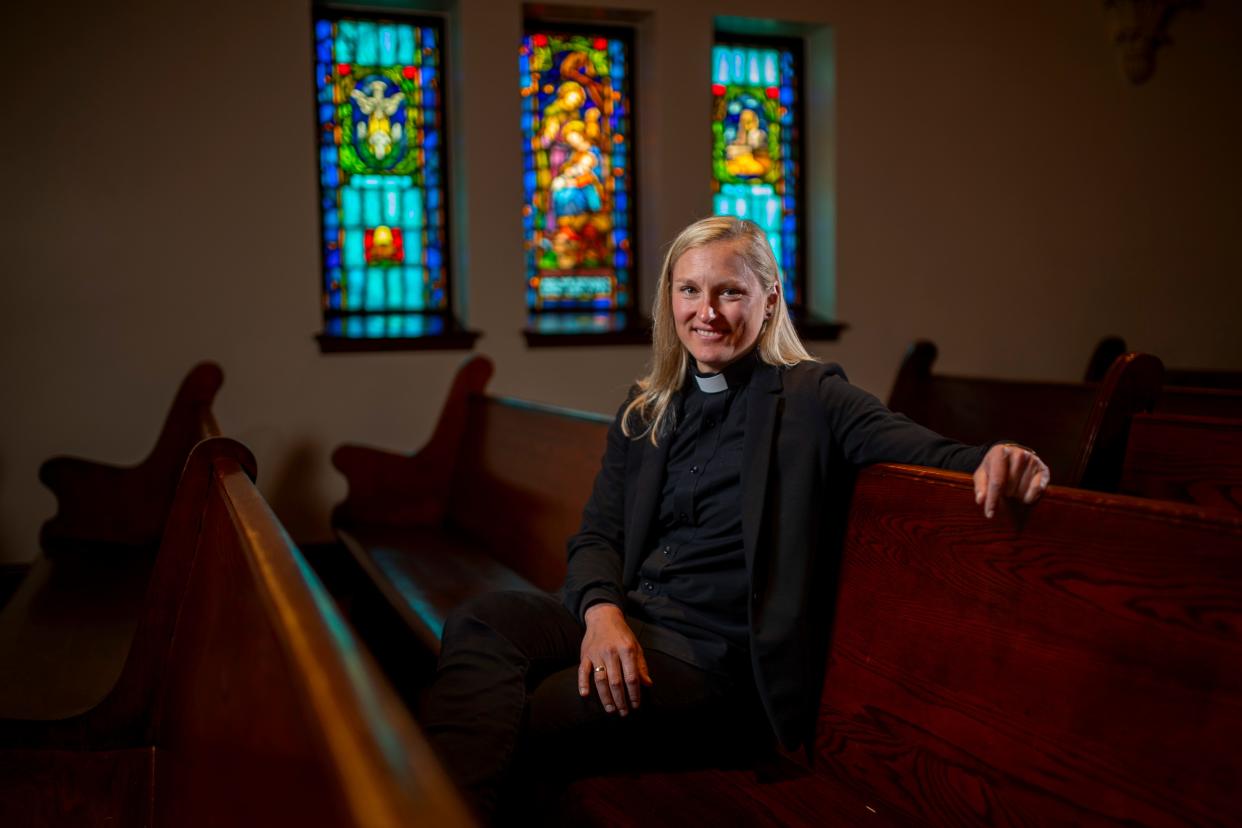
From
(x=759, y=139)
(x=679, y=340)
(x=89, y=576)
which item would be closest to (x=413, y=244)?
(x=759, y=139)

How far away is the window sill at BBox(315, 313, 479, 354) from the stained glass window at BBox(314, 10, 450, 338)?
12 mm

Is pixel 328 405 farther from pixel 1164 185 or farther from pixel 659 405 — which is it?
pixel 1164 185

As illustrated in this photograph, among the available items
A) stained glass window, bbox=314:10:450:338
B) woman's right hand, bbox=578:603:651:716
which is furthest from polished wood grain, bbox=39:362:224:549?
woman's right hand, bbox=578:603:651:716

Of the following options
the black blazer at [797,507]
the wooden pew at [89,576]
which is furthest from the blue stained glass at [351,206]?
the black blazer at [797,507]

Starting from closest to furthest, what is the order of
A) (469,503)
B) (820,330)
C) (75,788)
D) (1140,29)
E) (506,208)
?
(75,788), (469,503), (506,208), (820,330), (1140,29)

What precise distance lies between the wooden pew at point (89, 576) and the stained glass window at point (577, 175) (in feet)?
A: 7.28

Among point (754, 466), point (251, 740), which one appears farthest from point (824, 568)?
point (251, 740)

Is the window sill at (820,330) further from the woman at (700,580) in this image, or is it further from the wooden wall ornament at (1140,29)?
the woman at (700,580)

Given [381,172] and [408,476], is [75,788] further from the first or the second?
[381,172]

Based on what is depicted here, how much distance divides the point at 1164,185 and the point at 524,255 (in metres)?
4.21

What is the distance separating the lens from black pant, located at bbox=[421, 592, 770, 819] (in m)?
1.73

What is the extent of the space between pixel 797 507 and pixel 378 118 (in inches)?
183

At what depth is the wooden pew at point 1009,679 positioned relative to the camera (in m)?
1.23

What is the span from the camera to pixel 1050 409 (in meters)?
3.56
